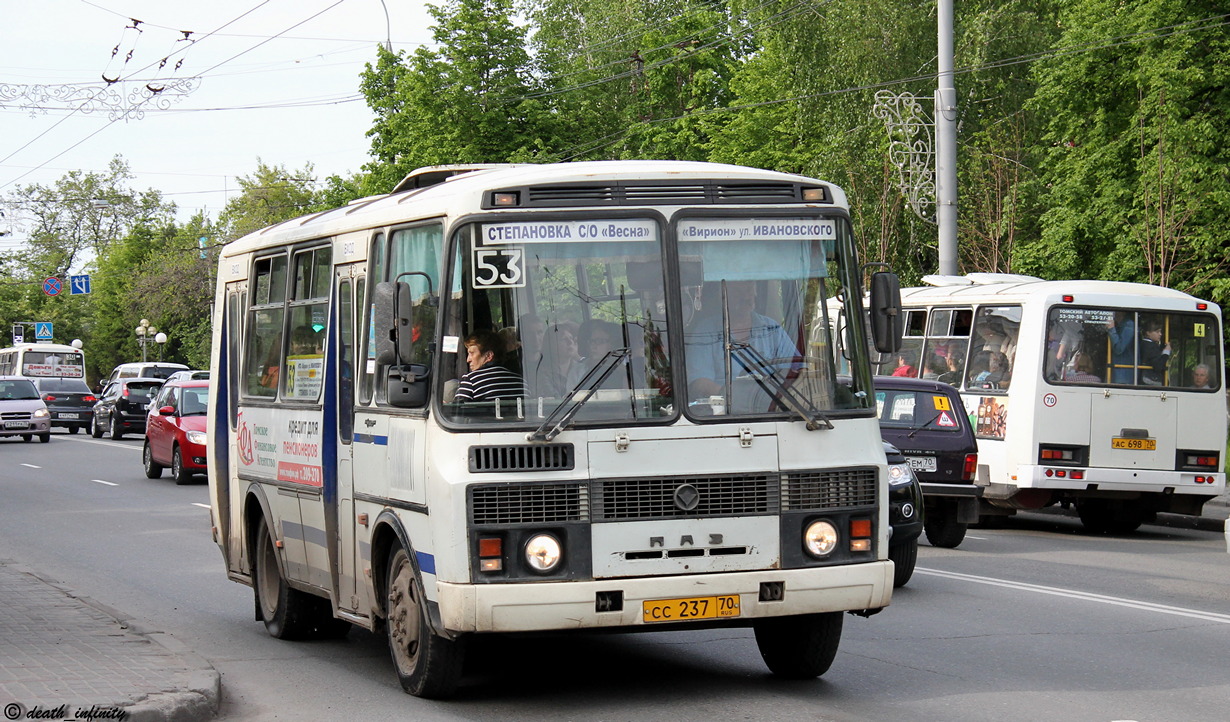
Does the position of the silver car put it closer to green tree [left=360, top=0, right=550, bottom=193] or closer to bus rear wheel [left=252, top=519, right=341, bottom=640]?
green tree [left=360, top=0, right=550, bottom=193]

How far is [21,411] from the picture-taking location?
42.6 m

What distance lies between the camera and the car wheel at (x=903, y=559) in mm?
12492

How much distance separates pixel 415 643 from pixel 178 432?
19.9 metres

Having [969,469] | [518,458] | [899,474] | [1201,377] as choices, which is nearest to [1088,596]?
[899,474]

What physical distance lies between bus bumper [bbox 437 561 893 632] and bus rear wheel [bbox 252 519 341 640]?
130 inches

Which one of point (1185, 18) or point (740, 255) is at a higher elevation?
point (1185, 18)

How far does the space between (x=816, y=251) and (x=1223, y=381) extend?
12706 millimetres

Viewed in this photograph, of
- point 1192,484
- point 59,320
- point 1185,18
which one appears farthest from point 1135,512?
point 59,320

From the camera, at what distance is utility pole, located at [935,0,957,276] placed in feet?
81.3

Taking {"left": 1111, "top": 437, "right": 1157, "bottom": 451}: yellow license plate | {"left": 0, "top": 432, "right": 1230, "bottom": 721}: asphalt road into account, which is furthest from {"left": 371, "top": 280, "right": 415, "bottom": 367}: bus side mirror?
{"left": 1111, "top": 437, "right": 1157, "bottom": 451}: yellow license plate

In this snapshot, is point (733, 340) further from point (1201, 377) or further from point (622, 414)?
point (1201, 377)

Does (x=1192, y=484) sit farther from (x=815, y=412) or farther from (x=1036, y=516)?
(x=815, y=412)

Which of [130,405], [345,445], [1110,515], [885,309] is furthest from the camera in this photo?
[130,405]

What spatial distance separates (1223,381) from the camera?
19.4 meters
